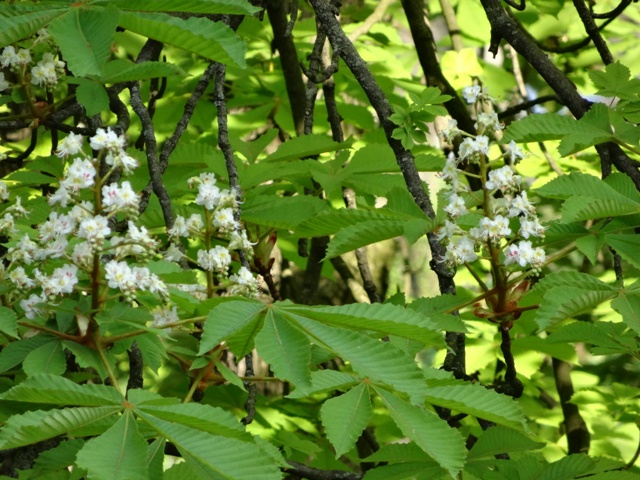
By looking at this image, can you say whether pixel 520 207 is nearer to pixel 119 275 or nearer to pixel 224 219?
pixel 224 219

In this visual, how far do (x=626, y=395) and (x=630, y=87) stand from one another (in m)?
1.96

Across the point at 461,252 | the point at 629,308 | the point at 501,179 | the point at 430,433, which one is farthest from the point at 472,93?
the point at 430,433

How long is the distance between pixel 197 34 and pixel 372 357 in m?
0.57

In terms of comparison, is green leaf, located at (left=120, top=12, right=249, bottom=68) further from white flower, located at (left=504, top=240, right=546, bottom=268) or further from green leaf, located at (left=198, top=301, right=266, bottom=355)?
white flower, located at (left=504, top=240, right=546, bottom=268)

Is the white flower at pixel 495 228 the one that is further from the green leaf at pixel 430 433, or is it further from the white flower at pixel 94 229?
the white flower at pixel 94 229

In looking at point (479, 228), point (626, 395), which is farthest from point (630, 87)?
point (626, 395)

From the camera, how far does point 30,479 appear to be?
4.60ft

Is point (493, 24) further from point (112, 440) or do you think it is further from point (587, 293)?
point (112, 440)

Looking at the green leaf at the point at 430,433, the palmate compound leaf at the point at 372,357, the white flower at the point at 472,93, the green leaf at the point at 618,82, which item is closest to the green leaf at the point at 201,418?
the palmate compound leaf at the point at 372,357

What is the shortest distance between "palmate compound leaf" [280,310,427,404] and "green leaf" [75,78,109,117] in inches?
28.8

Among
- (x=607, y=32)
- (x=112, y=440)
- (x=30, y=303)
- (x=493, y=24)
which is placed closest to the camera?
(x=112, y=440)

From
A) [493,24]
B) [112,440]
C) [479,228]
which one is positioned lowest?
[112,440]

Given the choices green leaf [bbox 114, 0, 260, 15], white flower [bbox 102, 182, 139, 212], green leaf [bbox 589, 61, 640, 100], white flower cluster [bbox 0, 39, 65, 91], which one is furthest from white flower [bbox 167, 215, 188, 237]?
green leaf [bbox 589, 61, 640, 100]

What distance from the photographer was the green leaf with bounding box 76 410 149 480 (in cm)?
106
